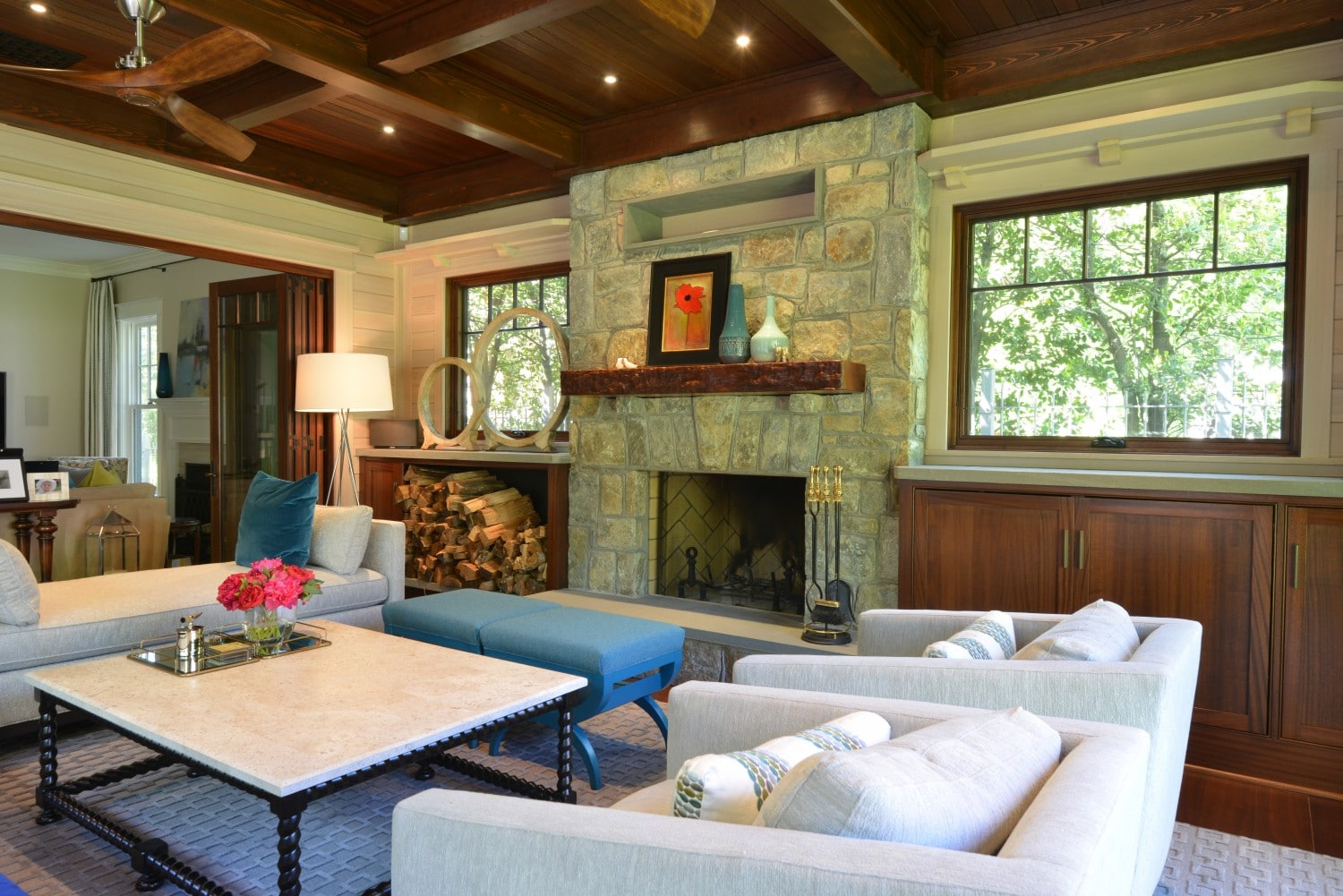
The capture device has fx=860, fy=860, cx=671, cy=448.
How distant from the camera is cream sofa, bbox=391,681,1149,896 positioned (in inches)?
34.6

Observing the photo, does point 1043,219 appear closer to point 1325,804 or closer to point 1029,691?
point 1325,804

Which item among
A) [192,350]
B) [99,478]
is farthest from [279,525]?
[192,350]

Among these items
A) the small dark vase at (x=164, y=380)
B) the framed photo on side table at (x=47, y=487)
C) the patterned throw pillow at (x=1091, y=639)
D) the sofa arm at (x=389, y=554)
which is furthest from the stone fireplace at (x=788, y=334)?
the small dark vase at (x=164, y=380)

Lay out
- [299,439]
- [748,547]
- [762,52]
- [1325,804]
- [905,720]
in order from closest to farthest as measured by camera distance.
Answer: [905,720], [1325,804], [762,52], [748,547], [299,439]

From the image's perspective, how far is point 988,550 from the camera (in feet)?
11.0

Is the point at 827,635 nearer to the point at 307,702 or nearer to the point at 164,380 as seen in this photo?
the point at 307,702

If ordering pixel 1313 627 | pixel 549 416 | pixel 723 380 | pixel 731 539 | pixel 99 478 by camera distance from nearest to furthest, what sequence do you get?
pixel 1313 627 < pixel 723 380 < pixel 731 539 < pixel 549 416 < pixel 99 478

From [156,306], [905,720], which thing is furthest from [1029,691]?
[156,306]

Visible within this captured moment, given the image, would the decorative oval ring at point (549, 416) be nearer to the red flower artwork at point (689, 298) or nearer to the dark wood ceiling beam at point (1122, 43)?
the red flower artwork at point (689, 298)

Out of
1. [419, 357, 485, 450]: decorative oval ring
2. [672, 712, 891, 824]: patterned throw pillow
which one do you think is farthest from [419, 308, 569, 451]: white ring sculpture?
[672, 712, 891, 824]: patterned throw pillow

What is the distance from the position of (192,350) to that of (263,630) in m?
6.22

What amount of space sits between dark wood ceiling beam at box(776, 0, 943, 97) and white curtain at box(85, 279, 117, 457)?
8.13m

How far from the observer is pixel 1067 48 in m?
3.41

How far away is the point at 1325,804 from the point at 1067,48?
285 cm
